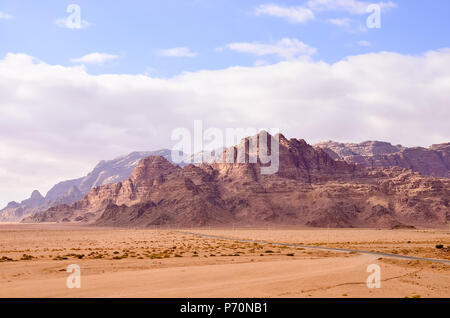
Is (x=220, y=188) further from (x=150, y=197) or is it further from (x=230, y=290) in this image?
(x=230, y=290)

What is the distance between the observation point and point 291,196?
167 m

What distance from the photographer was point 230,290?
59.0 feet

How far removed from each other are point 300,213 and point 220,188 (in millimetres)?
38725

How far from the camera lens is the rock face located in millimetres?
151250

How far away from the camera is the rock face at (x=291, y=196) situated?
496 ft

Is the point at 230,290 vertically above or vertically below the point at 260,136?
below

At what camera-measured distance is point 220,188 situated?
181750 mm

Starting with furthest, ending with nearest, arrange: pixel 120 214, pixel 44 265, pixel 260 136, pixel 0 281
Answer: pixel 260 136 → pixel 120 214 → pixel 44 265 → pixel 0 281

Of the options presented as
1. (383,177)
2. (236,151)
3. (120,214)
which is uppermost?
(236,151)

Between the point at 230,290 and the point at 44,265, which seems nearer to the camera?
the point at 230,290
